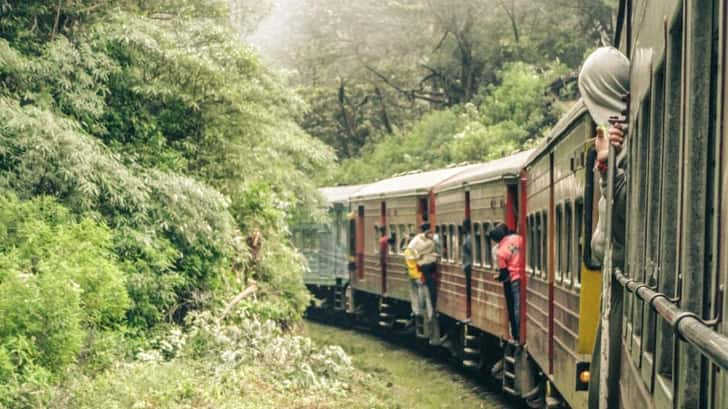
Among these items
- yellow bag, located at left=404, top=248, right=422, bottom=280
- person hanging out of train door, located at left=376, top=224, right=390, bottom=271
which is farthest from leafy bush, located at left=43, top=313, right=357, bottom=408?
person hanging out of train door, located at left=376, top=224, right=390, bottom=271

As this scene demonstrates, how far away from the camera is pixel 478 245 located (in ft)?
51.7

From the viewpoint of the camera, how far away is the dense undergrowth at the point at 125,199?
30.8ft

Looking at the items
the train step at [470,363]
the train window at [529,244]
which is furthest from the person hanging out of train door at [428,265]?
the train window at [529,244]

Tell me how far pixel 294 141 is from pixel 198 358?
10106 millimetres

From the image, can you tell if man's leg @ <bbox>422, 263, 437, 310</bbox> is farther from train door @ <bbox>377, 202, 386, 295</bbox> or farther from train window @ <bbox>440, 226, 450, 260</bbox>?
train door @ <bbox>377, 202, 386, 295</bbox>

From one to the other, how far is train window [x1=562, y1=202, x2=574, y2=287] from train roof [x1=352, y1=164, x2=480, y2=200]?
30.4 ft

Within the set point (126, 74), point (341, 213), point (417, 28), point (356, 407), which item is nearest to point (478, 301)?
point (356, 407)

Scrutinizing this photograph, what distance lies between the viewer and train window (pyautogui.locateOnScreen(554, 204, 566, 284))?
9797 millimetres

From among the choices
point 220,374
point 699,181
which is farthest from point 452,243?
point 699,181

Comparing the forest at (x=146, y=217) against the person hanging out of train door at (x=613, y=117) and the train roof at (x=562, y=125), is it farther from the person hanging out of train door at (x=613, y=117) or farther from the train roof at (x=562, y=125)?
the person hanging out of train door at (x=613, y=117)

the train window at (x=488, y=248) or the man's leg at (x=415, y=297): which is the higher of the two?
the train window at (x=488, y=248)

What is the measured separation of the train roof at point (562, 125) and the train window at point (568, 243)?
25.2 inches

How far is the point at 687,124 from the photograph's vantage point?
2852 mm

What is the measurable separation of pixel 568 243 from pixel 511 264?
3664 mm
